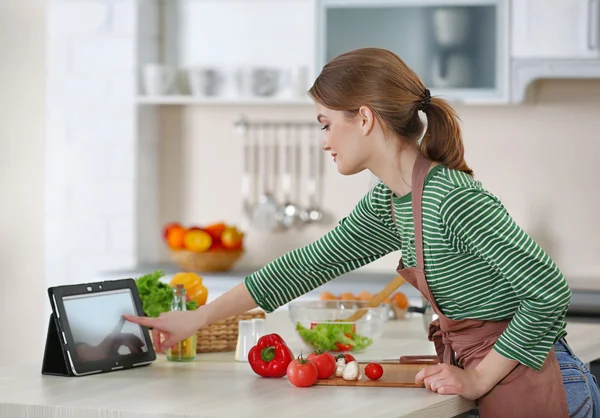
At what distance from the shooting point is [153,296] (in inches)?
90.0

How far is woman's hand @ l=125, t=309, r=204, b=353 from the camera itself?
217 cm

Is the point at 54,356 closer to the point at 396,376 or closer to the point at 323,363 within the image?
the point at 323,363

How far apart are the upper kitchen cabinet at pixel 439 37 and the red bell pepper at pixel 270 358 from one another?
2.40 m

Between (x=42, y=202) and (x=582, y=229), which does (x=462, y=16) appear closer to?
(x=582, y=229)

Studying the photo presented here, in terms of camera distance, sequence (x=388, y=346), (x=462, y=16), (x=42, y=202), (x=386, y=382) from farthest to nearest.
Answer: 1. (x=42, y=202)
2. (x=462, y=16)
3. (x=388, y=346)
4. (x=386, y=382)

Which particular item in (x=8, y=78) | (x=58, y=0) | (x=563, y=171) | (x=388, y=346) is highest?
(x=58, y=0)

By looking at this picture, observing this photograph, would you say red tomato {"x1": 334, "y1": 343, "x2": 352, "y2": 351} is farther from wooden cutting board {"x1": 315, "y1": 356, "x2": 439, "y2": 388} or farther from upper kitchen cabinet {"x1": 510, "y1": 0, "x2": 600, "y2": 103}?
upper kitchen cabinet {"x1": 510, "y1": 0, "x2": 600, "y2": 103}

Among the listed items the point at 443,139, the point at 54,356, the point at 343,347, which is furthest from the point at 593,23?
the point at 54,356

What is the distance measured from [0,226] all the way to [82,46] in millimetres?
903

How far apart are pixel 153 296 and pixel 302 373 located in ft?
1.66

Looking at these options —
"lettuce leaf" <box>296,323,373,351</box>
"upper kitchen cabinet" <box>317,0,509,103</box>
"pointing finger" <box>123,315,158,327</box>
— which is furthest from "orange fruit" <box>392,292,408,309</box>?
"upper kitchen cabinet" <box>317,0,509,103</box>

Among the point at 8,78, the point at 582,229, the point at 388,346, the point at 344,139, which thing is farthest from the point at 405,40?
the point at 344,139

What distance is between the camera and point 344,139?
1.99 meters

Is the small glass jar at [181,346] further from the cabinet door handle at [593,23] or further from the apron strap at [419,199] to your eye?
the cabinet door handle at [593,23]
